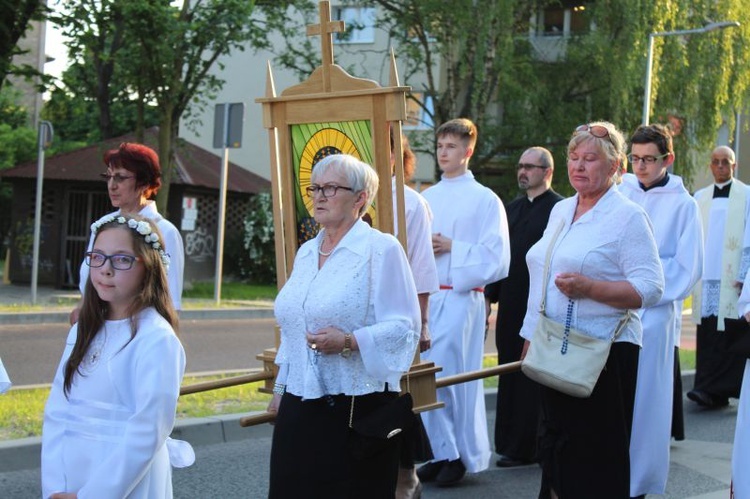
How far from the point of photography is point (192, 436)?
745cm

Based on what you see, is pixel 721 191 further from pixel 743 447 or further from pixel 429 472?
pixel 743 447

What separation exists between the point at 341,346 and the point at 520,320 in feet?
12.0

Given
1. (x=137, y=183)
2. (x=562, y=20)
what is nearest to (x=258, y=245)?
(x=562, y=20)

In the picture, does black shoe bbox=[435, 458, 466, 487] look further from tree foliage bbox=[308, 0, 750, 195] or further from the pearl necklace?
tree foliage bbox=[308, 0, 750, 195]

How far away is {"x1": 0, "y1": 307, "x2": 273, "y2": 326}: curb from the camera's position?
15.6 meters

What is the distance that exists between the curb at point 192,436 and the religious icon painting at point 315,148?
2.47 metres

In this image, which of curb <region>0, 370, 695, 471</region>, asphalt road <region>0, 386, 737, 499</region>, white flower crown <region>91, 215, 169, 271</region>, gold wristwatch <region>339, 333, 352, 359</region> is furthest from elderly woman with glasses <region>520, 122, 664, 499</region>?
curb <region>0, 370, 695, 471</region>

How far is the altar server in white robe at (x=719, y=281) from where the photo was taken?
31.5ft

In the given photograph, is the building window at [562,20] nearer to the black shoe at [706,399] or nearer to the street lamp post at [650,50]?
the street lamp post at [650,50]

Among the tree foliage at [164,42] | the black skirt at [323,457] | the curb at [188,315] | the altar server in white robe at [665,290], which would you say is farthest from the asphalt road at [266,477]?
the tree foliage at [164,42]

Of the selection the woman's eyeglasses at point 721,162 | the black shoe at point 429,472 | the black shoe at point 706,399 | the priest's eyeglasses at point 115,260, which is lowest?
the black shoe at point 429,472

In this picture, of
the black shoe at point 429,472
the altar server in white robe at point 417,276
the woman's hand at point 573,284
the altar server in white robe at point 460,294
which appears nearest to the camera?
the woman's hand at point 573,284

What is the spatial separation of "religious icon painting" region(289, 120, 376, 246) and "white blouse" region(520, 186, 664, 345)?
37.4 inches

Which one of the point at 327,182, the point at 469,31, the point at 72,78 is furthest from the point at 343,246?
the point at 469,31
